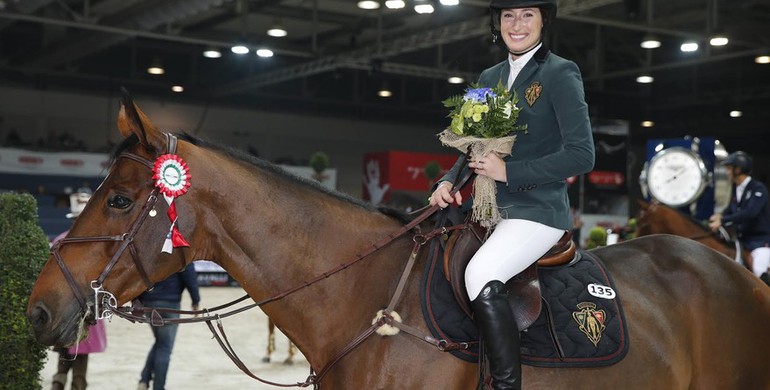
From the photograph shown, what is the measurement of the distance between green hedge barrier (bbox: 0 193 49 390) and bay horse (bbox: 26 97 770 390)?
2668mm

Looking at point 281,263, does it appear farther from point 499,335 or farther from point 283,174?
point 499,335

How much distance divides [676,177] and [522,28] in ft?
25.8

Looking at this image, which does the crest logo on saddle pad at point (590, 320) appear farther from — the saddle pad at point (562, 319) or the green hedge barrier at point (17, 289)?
the green hedge barrier at point (17, 289)

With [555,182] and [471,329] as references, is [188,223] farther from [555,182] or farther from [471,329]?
[555,182]

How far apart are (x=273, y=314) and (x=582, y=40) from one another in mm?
18318

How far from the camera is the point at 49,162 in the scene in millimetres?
18094

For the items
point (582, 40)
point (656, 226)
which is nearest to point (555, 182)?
Result: point (656, 226)

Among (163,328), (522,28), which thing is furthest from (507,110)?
(163,328)

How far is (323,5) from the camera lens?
17562 mm

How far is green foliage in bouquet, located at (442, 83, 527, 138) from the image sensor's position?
2.94 meters

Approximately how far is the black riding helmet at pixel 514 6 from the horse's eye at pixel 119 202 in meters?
1.51

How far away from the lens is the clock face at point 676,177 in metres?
10.1

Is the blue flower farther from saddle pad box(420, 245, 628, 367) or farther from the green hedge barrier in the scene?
the green hedge barrier

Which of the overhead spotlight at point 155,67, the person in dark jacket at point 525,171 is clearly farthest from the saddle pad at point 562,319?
the overhead spotlight at point 155,67
